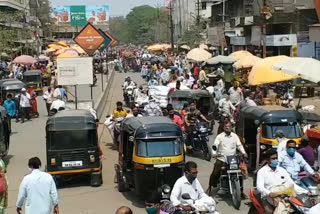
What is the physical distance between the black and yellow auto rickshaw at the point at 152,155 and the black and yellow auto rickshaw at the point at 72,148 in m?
1.46

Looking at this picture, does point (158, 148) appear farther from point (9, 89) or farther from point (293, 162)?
point (9, 89)

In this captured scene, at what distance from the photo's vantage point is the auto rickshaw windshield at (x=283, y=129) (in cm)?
1337

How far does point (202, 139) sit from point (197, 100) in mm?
4717

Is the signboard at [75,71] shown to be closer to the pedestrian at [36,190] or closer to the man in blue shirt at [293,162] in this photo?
the man in blue shirt at [293,162]

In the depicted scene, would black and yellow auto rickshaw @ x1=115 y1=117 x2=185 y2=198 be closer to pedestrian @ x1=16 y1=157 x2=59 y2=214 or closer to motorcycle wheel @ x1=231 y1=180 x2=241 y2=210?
motorcycle wheel @ x1=231 y1=180 x2=241 y2=210

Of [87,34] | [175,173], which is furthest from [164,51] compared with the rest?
[175,173]

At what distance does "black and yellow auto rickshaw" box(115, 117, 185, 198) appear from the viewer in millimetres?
11188

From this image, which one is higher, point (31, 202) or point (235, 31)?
point (235, 31)

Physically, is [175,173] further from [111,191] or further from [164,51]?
[164,51]

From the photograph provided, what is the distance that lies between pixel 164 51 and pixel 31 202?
63.7 meters

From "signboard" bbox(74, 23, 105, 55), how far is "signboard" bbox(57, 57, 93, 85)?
586 mm

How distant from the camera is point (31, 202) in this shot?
27.5 ft

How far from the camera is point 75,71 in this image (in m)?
23.5

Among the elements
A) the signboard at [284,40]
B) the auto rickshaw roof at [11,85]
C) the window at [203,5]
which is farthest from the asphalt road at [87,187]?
the window at [203,5]
